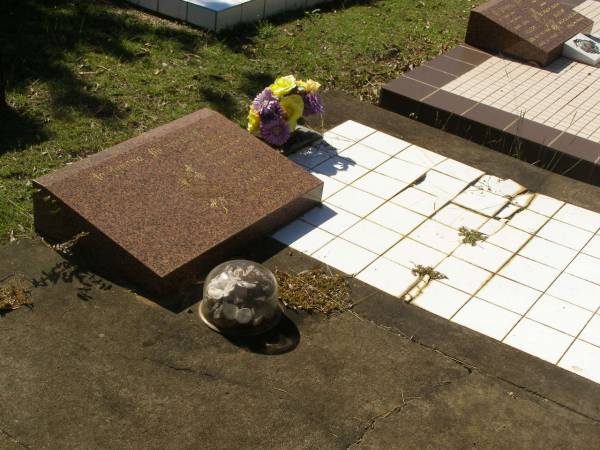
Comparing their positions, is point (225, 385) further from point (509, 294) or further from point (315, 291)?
point (509, 294)

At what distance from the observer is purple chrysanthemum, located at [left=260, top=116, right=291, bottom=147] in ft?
23.3

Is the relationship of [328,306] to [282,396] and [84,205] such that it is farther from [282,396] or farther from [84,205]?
[84,205]

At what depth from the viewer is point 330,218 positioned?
663cm

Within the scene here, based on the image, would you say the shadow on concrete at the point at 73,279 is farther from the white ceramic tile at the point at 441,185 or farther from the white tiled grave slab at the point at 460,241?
the white ceramic tile at the point at 441,185

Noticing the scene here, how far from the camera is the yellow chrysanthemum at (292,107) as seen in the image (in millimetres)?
7211

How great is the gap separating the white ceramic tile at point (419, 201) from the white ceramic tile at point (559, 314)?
4.12ft

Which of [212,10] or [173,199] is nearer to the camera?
[173,199]

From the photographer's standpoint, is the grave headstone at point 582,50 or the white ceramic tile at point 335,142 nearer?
the white ceramic tile at point 335,142

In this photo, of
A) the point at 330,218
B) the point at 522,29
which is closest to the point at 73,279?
the point at 330,218

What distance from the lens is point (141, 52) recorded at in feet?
28.4

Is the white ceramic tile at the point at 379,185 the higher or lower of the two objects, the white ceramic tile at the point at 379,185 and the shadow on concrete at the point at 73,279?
the higher

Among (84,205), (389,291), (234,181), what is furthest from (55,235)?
(389,291)

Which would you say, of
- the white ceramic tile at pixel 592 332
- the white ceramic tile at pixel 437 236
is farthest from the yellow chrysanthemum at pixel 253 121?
the white ceramic tile at pixel 592 332

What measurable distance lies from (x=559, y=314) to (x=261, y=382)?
82.6 inches
